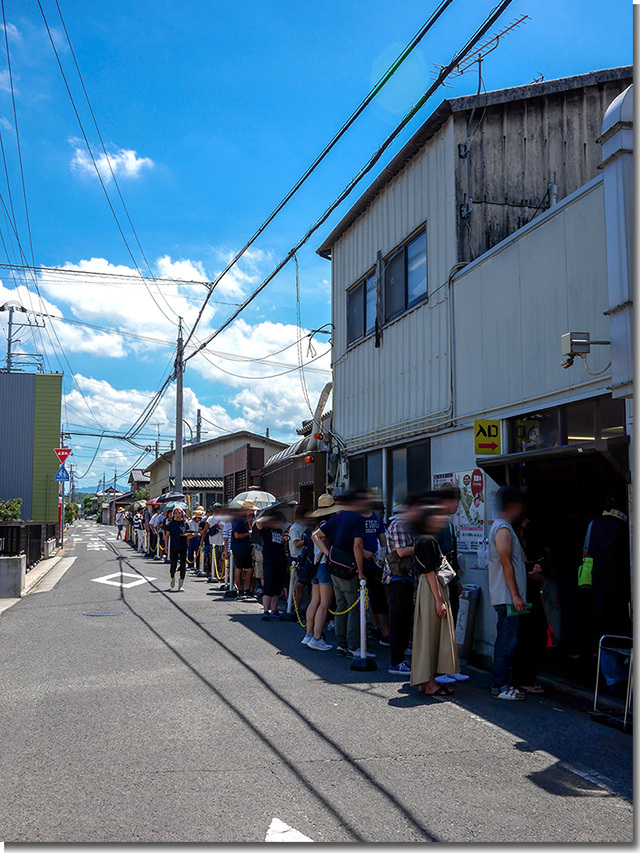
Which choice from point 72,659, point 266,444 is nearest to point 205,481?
point 266,444

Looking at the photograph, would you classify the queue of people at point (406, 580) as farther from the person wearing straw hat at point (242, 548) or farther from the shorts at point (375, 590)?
the person wearing straw hat at point (242, 548)

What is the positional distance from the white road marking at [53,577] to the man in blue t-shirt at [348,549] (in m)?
8.41

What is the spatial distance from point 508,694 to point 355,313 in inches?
355

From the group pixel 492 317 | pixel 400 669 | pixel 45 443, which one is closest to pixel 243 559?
pixel 400 669

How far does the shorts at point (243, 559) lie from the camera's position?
516 inches

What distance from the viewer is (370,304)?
43.9ft

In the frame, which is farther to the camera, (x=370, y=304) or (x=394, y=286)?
(x=370, y=304)

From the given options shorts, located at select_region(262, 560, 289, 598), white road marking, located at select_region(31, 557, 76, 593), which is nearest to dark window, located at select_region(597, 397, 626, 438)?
shorts, located at select_region(262, 560, 289, 598)

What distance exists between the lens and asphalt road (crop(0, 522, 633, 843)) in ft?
12.6

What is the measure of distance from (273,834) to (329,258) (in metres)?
13.6

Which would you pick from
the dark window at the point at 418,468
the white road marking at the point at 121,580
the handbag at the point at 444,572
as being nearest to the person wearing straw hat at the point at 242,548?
the white road marking at the point at 121,580

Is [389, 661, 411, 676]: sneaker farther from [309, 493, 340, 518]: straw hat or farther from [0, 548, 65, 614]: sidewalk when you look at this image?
[0, 548, 65, 614]: sidewalk

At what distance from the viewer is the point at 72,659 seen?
7.98 metres

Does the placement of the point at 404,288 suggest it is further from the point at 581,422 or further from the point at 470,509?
the point at 581,422
